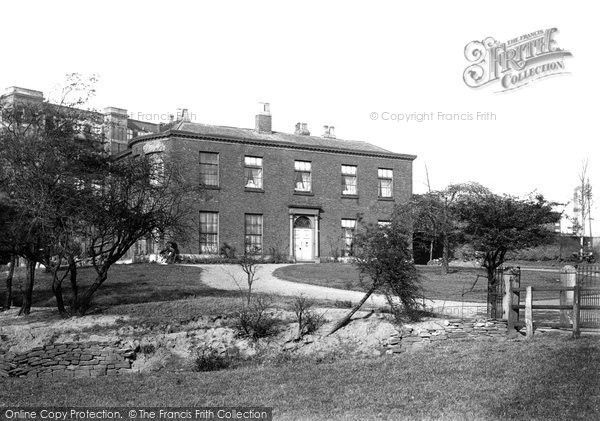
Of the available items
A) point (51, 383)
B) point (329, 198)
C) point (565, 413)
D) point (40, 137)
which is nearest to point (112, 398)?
point (51, 383)

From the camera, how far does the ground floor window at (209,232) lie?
36.0 m

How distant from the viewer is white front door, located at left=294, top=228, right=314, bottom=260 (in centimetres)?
3900

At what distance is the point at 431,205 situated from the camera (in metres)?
34.6

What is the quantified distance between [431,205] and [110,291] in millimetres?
18048

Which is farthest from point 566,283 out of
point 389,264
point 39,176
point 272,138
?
point 272,138

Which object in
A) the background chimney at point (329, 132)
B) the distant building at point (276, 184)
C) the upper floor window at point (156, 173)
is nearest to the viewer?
the upper floor window at point (156, 173)

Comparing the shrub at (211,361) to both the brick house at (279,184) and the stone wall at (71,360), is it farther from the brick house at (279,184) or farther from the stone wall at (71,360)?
the brick house at (279,184)

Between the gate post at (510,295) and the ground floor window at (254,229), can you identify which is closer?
the gate post at (510,295)

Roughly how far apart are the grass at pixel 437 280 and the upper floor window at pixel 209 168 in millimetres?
8213

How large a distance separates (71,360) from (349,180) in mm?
27221

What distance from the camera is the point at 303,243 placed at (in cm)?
3928

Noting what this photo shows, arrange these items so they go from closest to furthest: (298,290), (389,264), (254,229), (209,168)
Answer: (389,264)
(298,290)
(209,168)
(254,229)

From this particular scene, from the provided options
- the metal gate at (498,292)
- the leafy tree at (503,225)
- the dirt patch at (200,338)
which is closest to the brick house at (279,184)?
the leafy tree at (503,225)

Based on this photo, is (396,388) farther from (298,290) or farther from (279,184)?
(279,184)
